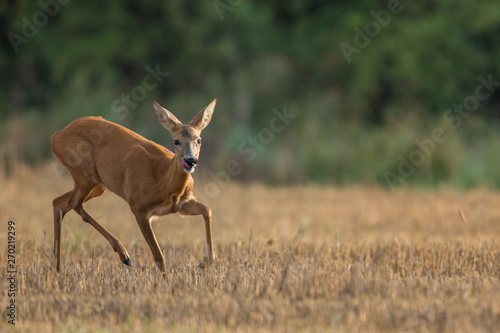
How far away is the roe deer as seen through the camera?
23.4 feet

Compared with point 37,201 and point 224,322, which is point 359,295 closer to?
point 224,322

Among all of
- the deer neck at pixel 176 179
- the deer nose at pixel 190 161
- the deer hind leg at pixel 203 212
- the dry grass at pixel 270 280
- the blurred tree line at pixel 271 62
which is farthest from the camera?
the blurred tree line at pixel 271 62

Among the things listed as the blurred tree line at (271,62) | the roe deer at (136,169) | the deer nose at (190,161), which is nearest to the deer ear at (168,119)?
Answer: the roe deer at (136,169)

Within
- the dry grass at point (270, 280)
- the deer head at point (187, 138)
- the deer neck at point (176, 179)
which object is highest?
the deer head at point (187, 138)

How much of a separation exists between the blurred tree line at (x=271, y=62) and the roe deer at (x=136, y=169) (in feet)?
38.5

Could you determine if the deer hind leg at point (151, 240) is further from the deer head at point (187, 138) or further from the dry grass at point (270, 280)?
the deer head at point (187, 138)

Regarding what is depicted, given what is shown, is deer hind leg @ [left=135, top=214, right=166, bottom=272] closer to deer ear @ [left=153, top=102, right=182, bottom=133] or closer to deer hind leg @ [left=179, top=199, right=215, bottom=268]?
deer hind leg @ [left=179, top=199, right=215, bottom=268]

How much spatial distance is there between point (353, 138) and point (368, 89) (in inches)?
170

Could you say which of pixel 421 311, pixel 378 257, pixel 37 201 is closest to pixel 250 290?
pixel 421 311

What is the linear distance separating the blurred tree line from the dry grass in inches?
323

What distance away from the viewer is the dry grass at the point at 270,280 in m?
5.57

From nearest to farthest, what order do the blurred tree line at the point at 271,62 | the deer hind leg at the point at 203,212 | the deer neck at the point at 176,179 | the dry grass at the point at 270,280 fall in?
1. the dry grass at the point at 270,280
2. the deer neck at the point at 176,179
3. the deer hind leg at the point at 203,212
4. the blurred tree line at the point at 271,62

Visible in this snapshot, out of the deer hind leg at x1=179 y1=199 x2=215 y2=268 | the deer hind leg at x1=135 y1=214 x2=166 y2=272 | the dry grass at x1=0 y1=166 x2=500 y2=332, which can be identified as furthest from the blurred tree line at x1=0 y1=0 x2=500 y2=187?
the deer hind leg at x1=135 y1=214 x2=166 y2=272

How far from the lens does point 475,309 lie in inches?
223
